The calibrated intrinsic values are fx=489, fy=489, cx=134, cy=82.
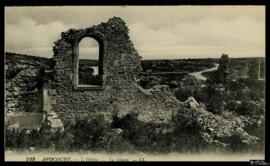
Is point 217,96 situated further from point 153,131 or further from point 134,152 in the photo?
point 134,152

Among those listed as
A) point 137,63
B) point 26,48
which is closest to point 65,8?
point 26,48

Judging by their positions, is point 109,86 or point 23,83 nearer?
point 23,83

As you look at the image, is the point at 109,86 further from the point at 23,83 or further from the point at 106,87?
the point at 23,83

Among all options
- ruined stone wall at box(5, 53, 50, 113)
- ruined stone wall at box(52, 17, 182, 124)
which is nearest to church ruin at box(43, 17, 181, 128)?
ruined stone wall at box(52, 17, 182, 124)

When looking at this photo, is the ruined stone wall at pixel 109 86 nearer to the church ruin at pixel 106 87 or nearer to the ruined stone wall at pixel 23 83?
the church ruin at pixel 106 87

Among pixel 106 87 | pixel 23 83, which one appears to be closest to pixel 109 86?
pixel 106 87

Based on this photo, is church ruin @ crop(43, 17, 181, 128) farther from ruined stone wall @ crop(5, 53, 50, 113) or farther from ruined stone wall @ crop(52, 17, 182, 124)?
ruined stone wall @ crop(5, 53, 50, 113)

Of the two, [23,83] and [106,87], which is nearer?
[23,83]

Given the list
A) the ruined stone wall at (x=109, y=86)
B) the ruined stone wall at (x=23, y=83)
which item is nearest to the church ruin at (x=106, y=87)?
the ruined stone wall at (x=109, y=86)
